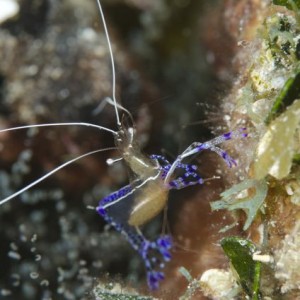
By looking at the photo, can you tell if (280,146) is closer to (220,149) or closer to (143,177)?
(220,149)

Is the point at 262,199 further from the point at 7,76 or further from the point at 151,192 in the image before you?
the point at 7,76

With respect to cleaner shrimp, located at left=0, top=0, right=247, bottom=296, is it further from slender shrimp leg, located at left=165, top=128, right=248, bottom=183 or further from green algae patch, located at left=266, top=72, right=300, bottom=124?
green algae patch, located at left=266, top=72, right=300, bottom=124

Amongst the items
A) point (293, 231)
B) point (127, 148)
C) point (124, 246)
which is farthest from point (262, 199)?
point (124, 246)

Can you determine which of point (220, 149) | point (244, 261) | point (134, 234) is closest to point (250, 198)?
point (244, 261)

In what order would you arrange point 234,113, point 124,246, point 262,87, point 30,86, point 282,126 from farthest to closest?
point 30,86, point 124,246, point 234,113, point 262,87, point 282,126

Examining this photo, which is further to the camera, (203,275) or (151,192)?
(151,192)

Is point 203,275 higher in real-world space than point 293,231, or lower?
lower
